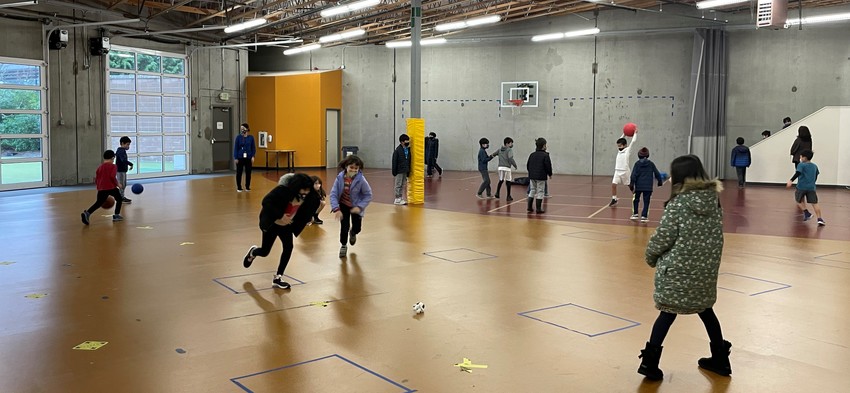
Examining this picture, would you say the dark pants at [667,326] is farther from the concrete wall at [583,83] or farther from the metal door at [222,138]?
the metal door at [222,138]

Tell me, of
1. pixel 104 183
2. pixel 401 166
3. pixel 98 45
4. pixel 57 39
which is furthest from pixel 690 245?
pixel 98 45

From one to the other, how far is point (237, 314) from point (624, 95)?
20941 mm

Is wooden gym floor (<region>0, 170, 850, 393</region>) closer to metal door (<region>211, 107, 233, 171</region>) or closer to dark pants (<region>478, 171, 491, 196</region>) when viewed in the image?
dark pants (<region>478, 171, 491, 196</region>)

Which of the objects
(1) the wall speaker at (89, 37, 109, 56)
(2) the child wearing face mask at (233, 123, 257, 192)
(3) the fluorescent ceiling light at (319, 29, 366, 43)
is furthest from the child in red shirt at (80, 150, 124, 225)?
(3) the fluorescent ceiling light at (319, 29, 366, 43)

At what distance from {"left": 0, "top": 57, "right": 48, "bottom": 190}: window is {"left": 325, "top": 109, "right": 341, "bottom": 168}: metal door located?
10984 millimetres

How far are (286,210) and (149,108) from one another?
17.8 meters

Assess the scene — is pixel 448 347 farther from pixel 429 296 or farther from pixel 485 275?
pixel 485 275

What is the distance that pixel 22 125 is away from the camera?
19.1 meters

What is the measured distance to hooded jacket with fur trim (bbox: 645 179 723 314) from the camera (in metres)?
4.70

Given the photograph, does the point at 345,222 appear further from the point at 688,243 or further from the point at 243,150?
the point at 243,150

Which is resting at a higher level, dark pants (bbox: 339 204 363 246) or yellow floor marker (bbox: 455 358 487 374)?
dark pants (bbox: 339 204 363 246)

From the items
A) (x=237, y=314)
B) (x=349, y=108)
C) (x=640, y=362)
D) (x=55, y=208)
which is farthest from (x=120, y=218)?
(x=349, y=108)

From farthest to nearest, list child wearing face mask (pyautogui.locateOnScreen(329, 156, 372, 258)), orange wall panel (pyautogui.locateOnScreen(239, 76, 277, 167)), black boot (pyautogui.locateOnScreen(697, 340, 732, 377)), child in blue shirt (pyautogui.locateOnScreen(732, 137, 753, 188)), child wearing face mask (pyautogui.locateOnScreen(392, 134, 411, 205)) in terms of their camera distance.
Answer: orange wall panel (pyautogui.locateOnScreen(239, 76, 277, 167))
child in blue shirt (pyautogui.locateOnScreen(732, 137, 753, 188))
child wearing face mask (pyautogui.locateOnScreen(392, 134, 411, 205))
child wearing face mask (pyautogui.locateOnScreen(329, 156, 372, 258))
black boot (pyautogui.locateOnScreen(697, 340, 732, 377))

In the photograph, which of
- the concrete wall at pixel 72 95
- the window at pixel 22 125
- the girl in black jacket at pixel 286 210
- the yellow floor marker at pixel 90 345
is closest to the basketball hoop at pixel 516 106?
the concrete wall at pixel 72 95
